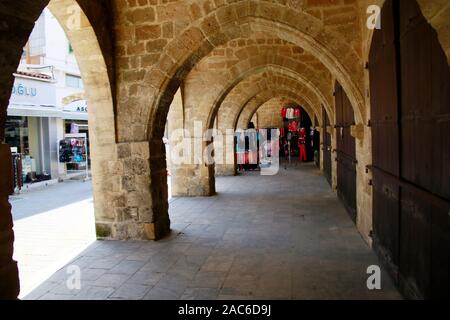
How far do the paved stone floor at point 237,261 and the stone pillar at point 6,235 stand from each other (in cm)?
90

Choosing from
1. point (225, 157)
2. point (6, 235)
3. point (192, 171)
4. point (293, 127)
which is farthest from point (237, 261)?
point (293, 127)

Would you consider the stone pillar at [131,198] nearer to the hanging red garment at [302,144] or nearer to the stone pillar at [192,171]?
the stone pillar at [192,171]

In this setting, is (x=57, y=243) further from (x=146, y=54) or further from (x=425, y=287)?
(x=425, y=287)

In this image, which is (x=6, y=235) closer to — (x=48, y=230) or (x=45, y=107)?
(x=48, y=230)

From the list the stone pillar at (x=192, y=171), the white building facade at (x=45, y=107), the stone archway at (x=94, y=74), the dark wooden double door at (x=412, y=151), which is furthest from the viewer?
the white building facade at (x=45, y=107)

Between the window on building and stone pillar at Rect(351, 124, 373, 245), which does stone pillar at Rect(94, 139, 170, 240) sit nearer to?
stone pillar at Rect(351, 124, 373, 245)

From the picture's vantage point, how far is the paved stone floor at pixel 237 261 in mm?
3031

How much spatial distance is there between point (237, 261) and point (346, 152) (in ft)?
9.37

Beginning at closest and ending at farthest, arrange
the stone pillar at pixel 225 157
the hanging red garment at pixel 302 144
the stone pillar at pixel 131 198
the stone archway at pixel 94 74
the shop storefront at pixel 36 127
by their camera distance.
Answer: the stone archway at pixel 94 74 < the stone pillar at pixel 131 198 < the shop storefront at pixel 36 127 < the stone pillar at pixel 225 157 < the hanging red garment at pixel 302 144

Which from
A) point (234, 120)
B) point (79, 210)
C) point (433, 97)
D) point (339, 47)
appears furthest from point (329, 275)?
point (234, 120)

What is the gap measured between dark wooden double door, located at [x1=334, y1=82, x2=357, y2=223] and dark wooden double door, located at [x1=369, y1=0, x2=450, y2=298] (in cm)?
153

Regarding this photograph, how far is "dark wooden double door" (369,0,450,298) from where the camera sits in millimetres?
2016

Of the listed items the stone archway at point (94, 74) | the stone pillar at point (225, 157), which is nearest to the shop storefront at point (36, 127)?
the stone pillar at point (225, 157)

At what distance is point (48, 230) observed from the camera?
5.34 metres
